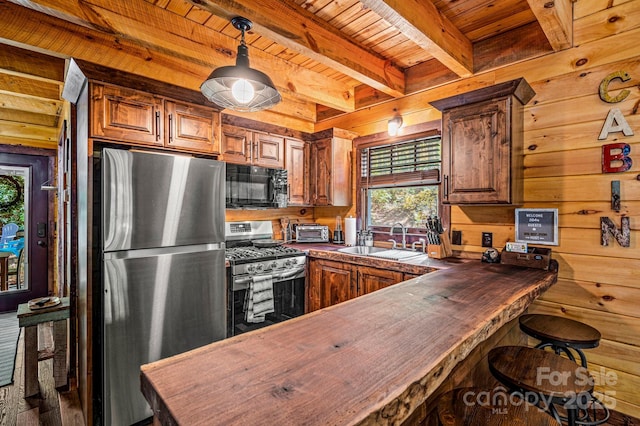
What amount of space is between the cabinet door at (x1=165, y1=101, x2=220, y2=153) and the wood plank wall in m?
2.47

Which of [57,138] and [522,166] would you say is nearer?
[522,166]

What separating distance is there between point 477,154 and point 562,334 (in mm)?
1242

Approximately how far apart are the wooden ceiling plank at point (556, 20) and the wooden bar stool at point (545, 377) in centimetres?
183

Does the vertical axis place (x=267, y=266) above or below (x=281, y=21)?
below

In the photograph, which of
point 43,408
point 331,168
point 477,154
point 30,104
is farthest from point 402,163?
point 30,104

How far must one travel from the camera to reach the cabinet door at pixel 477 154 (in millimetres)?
2137

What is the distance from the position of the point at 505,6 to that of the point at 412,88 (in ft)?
3.34

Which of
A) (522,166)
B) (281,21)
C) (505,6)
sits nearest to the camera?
(281,21)

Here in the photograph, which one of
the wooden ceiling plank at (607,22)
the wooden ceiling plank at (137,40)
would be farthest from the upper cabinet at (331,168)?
the wooden ceiling plank at (607,22)

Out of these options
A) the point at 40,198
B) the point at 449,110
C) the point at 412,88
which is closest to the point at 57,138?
the point at 40,198

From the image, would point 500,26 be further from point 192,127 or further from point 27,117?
point 27,117

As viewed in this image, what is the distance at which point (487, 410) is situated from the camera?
1060 millimetres

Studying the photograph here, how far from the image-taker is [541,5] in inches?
68.1

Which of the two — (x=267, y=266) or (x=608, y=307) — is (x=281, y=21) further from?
(x=608, y=307)
